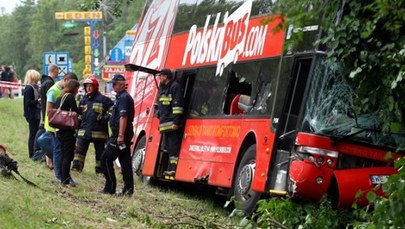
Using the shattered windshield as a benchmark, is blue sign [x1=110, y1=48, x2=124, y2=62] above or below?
above

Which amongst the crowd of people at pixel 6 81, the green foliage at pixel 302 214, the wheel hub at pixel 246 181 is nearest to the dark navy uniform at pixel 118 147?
the wheel hub at pixel 246 181

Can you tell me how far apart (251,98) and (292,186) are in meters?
2.37

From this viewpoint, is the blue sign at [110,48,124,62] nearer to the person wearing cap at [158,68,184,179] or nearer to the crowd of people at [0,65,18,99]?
the crowd of people at [0,65,18,99]

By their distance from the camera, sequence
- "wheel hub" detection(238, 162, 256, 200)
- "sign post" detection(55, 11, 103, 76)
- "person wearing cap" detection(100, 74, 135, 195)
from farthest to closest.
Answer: "sign post" detection(55, 11, 103, 76)
"person wearing cap" detection(100, 74, 135, 195)
"wheel hub" detection(238, 162, 256, 200)

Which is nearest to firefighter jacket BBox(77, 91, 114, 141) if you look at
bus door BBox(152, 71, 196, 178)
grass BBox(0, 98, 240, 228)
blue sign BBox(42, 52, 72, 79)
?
grass BBox(0, 98, 240, 228)

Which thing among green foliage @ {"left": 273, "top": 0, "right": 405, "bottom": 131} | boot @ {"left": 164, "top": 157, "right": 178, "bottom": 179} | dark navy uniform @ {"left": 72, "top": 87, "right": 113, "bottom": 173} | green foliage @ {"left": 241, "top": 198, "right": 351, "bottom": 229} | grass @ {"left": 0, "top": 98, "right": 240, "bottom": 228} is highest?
green foliage @ {"left": 273, "top": 0, "right": 405, "bottom": 131}

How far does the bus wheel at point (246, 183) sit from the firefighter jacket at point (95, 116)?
7.64 ft

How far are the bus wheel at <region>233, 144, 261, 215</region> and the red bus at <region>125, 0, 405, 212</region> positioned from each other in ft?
0.06

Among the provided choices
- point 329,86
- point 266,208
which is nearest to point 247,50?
point 329,86

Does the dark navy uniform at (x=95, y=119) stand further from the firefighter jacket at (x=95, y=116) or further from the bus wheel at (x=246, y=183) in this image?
the bus wheel at (x=246, y=183)

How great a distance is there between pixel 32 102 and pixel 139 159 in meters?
2.13

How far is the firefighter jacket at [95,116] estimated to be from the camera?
13516 millimetres

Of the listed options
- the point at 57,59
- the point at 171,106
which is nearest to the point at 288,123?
the point at 171,106

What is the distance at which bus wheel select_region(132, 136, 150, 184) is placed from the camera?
16719 mm
